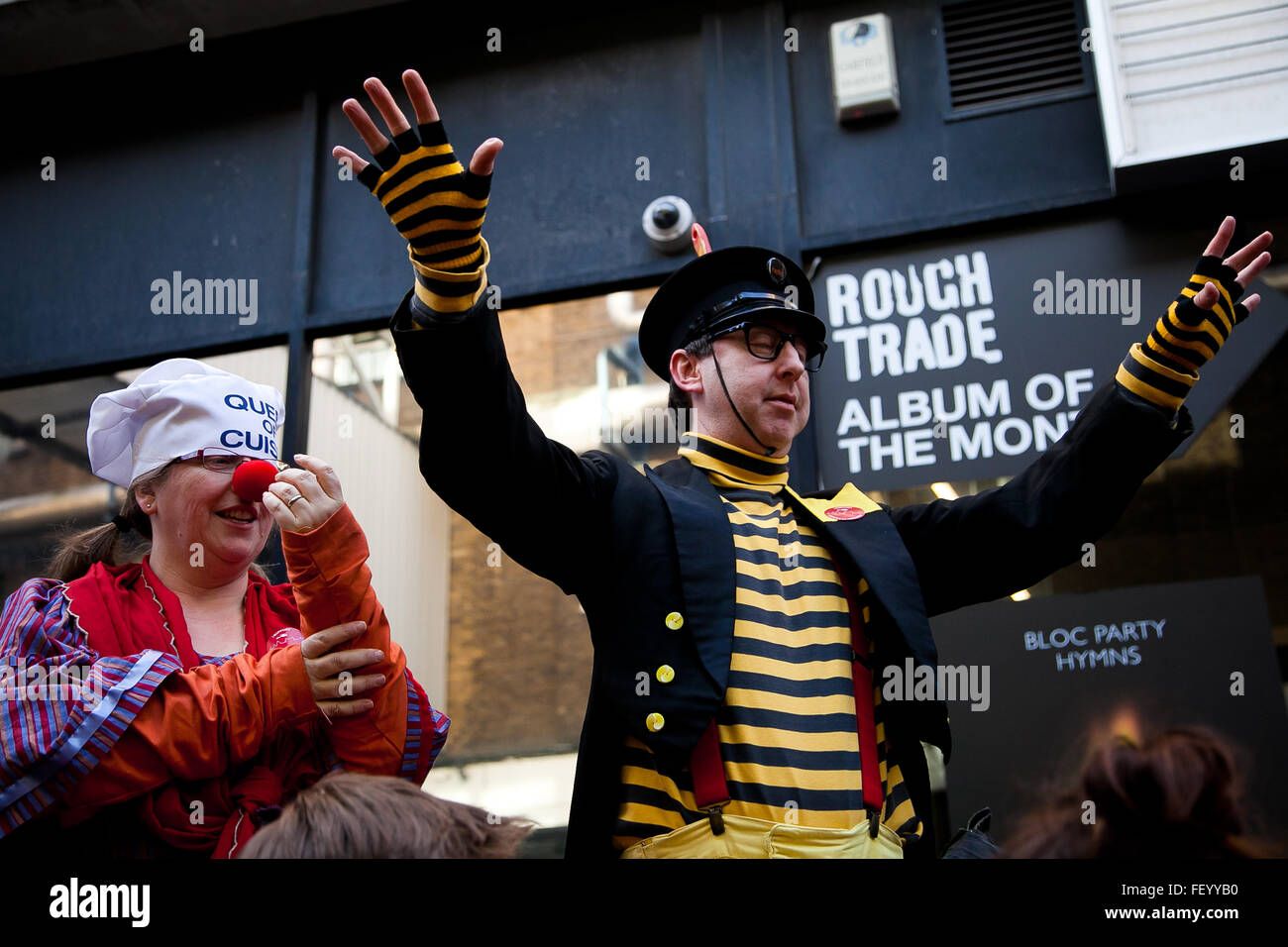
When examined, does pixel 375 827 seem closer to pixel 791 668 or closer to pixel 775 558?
pixel 791 668

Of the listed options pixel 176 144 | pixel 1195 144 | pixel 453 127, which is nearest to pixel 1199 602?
pixel 1195 144

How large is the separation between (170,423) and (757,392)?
138 cm

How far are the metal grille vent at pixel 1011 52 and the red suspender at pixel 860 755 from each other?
3.23 metres

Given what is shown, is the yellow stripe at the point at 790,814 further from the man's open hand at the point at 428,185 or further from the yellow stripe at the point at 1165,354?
the yellow stripe at the point at 1165,354

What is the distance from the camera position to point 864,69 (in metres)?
5.30

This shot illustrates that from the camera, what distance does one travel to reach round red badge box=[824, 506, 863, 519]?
2.91 m

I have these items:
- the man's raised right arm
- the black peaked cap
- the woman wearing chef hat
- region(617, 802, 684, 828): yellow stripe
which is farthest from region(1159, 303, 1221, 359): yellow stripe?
the woman wearing chef hat

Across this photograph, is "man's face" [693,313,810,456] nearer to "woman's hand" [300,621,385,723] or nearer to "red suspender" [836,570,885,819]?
"red suspender" [836,570,885,819]

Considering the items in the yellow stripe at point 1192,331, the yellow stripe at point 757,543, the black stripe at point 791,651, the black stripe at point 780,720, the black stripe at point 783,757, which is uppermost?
the yellow stripe at point 1192,331

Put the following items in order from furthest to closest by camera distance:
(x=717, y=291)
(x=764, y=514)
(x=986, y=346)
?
1. (x=986, y=346)
2. (x=717, y=291)
3. (x=764, y=514)

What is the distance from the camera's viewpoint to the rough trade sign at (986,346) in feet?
15.8

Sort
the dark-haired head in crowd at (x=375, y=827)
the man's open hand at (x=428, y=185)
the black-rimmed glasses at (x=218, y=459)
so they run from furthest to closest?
the black-rimmed glasses at (x=218, y=459) < the man's open hand at (x=428, y=185) < the dark-haired head in crowd at (x=375, y=827)

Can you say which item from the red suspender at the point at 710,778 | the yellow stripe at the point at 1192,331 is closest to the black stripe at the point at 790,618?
the red suspender at the point at 710,778

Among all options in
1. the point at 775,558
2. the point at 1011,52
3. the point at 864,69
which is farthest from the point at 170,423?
the point at 1011,52
